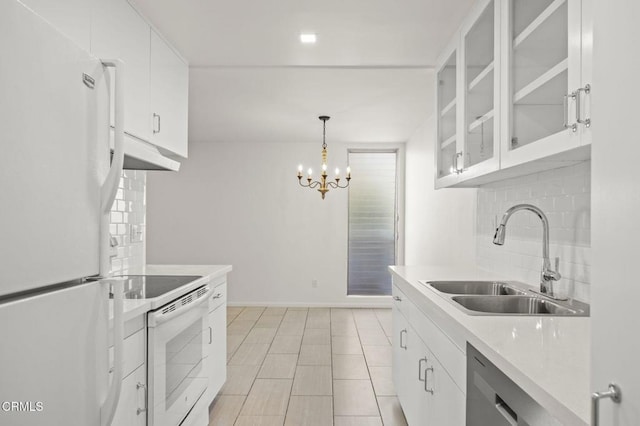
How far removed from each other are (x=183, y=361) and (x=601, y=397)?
190 centimetres

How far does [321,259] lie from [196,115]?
2.76 m

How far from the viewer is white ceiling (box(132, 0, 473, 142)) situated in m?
2.30

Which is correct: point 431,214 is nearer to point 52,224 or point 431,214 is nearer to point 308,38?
point 308,38

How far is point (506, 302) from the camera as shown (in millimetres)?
1921

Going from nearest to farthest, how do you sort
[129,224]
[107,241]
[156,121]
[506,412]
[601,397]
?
[601,397]
[506,412]
[107,241]
[156,121]
[129,224]

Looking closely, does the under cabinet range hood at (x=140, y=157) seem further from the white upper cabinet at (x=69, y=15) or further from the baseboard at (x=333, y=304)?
the baseboard at (x=333, y=304)

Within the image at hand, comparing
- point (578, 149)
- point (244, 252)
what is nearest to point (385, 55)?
point (578, 149)

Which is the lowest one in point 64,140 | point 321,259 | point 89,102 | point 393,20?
point 321,259

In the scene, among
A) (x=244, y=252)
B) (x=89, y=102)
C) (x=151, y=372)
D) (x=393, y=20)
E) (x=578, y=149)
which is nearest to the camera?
(x=89, y=102)

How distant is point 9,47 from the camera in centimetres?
81

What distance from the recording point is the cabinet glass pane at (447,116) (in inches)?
103

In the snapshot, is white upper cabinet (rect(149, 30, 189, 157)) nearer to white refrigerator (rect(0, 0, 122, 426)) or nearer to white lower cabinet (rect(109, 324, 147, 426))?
white lower cabinet (rect(109, 324, 147, 426))

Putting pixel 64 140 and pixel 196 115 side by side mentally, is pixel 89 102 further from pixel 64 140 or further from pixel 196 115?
pixel 196 115

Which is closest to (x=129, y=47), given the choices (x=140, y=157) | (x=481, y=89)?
(x=140, y=157)
